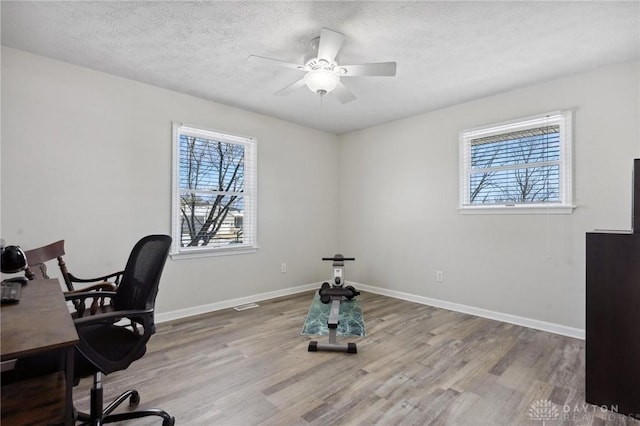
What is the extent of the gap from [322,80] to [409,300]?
3131mm

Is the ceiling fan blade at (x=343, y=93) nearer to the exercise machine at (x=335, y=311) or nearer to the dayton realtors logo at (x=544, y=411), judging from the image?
the exercise machine at (x=335, y=311)

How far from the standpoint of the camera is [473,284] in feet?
12.2

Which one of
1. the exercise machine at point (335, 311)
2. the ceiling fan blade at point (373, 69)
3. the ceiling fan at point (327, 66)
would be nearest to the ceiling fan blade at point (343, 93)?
the ceiling fan at point (327, 66)

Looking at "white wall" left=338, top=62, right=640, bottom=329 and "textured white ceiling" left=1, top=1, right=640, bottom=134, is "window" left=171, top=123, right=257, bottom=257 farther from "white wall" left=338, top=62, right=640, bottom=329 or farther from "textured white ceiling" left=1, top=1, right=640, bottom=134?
"white wall" left=338, top=62, right=640, bottom=329

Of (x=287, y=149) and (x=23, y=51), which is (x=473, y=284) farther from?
(x=23, y=51)

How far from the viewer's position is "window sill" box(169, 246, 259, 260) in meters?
3.55

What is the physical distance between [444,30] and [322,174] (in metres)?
3.02

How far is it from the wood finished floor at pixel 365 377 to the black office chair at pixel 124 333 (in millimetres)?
260

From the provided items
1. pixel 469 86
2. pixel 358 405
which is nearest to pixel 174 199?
pixel 358 405

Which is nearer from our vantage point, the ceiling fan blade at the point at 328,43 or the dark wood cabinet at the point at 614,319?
the dark wood cabinet at the point at 614,319

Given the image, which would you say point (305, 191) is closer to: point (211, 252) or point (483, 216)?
point (211, 252)

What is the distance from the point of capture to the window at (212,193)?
3.61 metres

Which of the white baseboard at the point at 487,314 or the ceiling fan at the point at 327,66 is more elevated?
the ceiling fan at the point at 327,66

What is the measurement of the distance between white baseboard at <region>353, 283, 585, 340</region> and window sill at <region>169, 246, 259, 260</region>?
1957 mm
